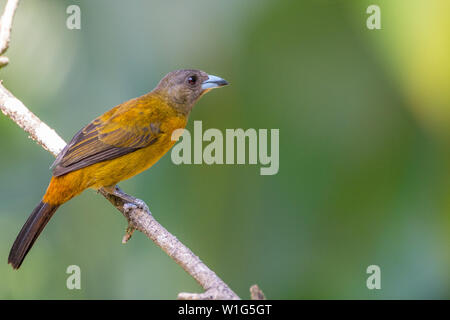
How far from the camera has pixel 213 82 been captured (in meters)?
3.84

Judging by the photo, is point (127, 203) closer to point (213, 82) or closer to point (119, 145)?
point (119, 145)

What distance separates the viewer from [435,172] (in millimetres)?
3350

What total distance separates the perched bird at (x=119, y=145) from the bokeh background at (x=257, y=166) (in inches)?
5.1

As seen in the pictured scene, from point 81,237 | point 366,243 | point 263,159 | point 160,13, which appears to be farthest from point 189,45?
point 366,243

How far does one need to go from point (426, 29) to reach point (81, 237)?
258 cm

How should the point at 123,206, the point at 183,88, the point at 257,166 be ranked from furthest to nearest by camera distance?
1. the point at 183,88
2. the point at 257,166
3. the point at 123,206

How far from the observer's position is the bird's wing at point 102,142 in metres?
3.46

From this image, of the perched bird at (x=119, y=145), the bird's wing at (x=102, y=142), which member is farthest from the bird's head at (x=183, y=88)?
the bird's wing at (x=102, y=142)

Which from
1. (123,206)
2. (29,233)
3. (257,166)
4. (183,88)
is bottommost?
(29,233)

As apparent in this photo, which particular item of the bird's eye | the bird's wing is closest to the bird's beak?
the bird's eye

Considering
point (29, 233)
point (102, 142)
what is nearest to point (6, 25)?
point (102, 142)

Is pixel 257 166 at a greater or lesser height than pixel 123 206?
greater

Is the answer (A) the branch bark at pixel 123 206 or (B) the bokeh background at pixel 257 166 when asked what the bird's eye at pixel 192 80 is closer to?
(B) the bokeh background at pixel 257 166

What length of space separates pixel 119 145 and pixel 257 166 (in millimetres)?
951
